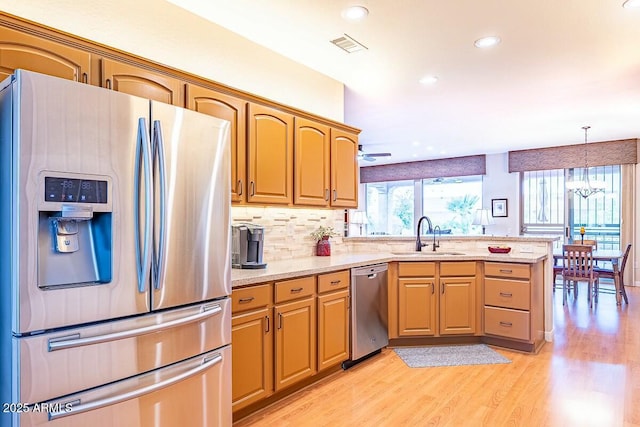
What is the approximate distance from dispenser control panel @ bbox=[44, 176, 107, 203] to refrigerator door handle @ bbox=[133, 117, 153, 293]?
0.45 ft

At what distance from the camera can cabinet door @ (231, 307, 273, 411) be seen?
238cm

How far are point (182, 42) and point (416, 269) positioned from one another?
2.74 meters

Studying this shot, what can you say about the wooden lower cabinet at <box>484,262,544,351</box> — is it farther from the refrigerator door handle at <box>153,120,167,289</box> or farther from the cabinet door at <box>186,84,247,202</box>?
the refrigerator door handle at <box>153,120,167,289</box>

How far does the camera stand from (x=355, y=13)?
9.19 ft

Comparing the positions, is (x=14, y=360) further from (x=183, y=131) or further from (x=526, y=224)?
(x=526, y=224)

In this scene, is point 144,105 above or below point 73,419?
above

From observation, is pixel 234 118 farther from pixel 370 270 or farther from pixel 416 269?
pixel 416 269

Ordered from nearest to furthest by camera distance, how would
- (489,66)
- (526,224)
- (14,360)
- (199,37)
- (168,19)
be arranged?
(14,360) → (168,19) → (199,37) → (489,66) → (526,224)

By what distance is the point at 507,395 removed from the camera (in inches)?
114

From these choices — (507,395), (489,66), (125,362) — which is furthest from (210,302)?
(489,66)

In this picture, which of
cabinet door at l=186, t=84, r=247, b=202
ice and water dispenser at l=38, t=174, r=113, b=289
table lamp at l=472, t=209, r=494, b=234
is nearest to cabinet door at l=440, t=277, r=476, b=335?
cabinet door at l=186, t=84, r=247, b=202

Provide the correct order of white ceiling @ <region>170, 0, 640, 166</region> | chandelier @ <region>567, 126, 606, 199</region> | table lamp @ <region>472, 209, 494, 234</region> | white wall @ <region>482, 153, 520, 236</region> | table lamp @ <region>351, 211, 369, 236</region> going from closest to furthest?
white ceiling @ <region>170, 0, 640, 166</region> < chandelier @ <region>567, 126, 606, 199</region> < table lamp @ <region>351, 211, 369, 236</region> < table lamp @ <region>472, 209, 494, 234</region> < white wall @ <region>482, 153, 520, 236</region>

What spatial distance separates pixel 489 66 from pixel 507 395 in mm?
2820

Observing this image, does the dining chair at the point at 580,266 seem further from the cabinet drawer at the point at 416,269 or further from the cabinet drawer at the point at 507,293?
the cabinet drawer at the point at 416,269
